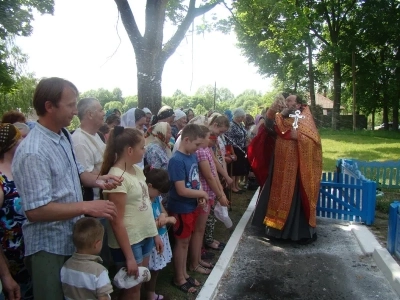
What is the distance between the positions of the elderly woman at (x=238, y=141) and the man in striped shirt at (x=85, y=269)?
559 cm

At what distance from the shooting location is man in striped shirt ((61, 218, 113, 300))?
2.12 metres

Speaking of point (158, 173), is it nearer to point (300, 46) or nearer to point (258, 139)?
point (258, 139)

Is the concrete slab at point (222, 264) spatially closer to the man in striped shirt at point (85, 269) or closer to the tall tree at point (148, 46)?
the man in striped shirt at point (85, 269)

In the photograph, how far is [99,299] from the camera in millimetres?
2223

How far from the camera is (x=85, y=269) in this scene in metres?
2.18

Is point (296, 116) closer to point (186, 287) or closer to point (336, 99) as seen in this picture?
point (186, 287)

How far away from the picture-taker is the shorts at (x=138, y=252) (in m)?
A: 2.71

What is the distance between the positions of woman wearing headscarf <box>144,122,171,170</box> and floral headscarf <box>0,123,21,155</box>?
161 centimetres

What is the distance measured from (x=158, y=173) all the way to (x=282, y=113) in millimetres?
2559

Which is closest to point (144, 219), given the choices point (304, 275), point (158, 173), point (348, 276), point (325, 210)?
point (158, 173)

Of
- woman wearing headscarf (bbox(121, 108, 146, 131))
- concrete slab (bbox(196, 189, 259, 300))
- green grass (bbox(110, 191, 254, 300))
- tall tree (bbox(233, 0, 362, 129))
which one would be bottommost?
green grass (bbox(110, 191, 254, 300))

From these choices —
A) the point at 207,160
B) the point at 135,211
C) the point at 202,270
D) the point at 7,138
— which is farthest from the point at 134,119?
the point at 7,138

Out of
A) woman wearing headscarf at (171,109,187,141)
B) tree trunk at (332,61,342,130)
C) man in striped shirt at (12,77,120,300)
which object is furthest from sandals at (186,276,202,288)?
tree trunk at (332,61,342,130)

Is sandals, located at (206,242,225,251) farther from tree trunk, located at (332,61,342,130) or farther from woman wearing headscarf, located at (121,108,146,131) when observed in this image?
tree trunk, located at (332,61,342,130)
